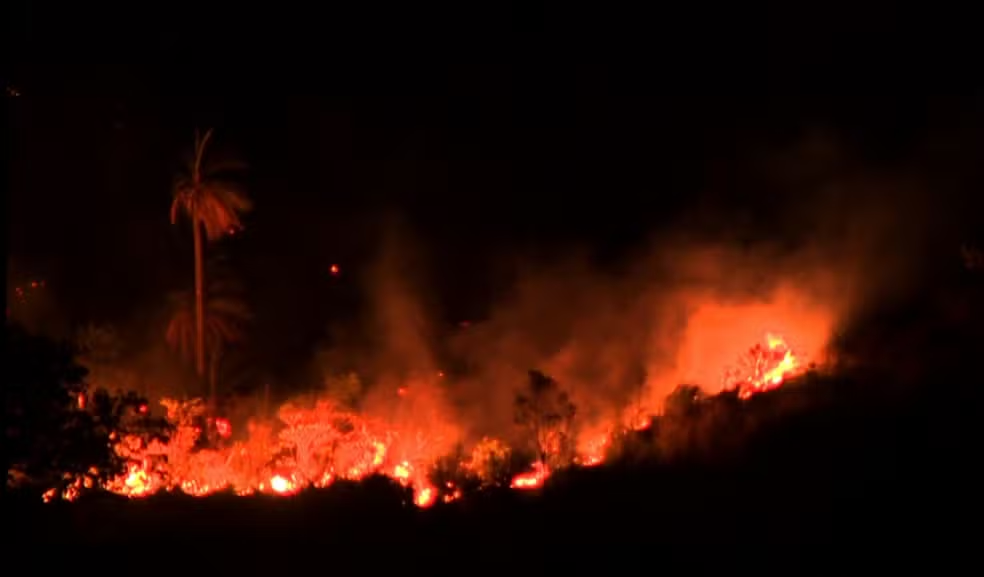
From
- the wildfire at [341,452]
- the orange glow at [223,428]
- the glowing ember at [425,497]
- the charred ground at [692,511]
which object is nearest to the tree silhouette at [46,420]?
the charred ground at [692,511]

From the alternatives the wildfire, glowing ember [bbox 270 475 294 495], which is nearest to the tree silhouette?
the wildfire

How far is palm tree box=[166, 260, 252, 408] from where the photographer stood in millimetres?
21844

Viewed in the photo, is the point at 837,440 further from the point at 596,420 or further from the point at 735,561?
the point at 596,420

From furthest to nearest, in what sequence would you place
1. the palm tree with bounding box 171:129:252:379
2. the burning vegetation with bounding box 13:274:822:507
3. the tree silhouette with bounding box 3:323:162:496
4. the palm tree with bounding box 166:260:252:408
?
1. the palm tree with bounding box 166:260:252:408
2. the palm tree with bounding box 171:129:252:379
3. the burning vegetation with bounding box 13:274:822:507
4. the tree silhouette with bounding box 3:323:162:496

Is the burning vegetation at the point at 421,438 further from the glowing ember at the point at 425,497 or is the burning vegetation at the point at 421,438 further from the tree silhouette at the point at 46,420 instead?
the tree silhouette at the point at 46,420

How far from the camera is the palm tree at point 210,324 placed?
21844mm

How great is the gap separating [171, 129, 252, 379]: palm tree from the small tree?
22.5 ft

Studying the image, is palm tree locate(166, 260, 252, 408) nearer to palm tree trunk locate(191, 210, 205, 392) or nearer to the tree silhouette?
palm tree trunk locate(191, 210, 205, 392)

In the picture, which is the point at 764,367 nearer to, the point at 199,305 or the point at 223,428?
the point at 223,428

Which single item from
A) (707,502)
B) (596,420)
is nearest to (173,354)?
(596,420)

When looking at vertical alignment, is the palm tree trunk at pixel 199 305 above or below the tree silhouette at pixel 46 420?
above

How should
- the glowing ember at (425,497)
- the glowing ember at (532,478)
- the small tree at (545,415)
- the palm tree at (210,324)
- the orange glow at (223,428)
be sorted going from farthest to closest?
the palm tree at (210,324) < the orange glow at (223,428) < the small tree at (545,415) < the glowing ember at (532,478) < the glowing ember at (425,497)

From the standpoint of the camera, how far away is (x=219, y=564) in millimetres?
11336

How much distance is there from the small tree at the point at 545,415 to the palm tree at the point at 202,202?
6.85m
